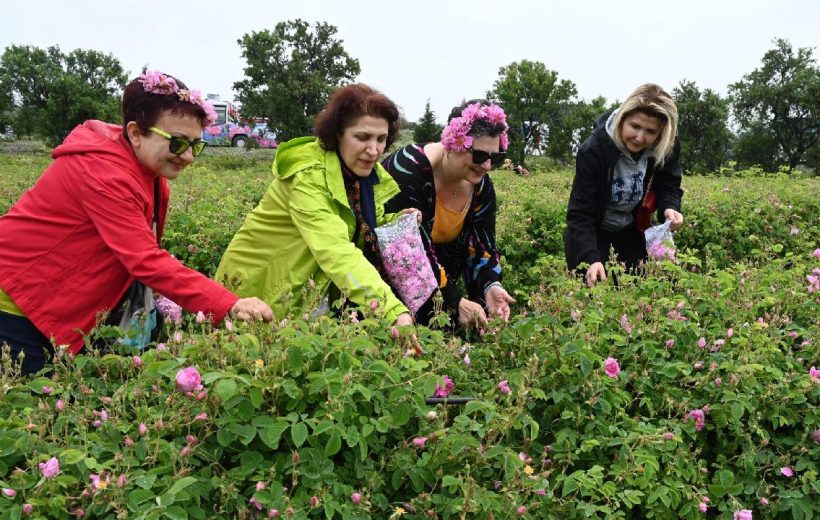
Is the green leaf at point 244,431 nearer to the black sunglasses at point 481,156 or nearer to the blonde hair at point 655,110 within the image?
the black sunglasses at point 481,156

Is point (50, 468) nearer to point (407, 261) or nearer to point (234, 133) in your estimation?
point (407, 261)

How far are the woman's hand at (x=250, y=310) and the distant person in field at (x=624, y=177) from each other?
2.17 metres

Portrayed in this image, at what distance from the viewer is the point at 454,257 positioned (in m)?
4.07

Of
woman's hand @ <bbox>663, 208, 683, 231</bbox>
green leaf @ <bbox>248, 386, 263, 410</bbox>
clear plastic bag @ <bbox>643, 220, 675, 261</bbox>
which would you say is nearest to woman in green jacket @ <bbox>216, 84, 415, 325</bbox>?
green leaf @ <bbox>248, 386, 263, 410</bbox>

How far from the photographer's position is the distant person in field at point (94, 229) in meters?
2.49

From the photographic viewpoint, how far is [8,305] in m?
2.61

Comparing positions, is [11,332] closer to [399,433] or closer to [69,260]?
[69,260]

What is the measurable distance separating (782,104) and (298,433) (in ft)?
182

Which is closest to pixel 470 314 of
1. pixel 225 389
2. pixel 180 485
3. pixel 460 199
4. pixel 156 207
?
pixel 460 199

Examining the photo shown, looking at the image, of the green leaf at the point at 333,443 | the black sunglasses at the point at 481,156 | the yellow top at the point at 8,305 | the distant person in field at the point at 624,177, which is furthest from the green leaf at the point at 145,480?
the distant person in field at the point at 624,177

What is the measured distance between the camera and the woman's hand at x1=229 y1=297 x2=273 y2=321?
2.19 metres

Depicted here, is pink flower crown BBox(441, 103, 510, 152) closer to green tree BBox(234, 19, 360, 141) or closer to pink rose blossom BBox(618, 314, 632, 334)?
pink rose blossom BBox(618, 314, 632, 334)

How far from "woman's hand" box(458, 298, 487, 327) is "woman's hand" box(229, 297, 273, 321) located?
0.88m

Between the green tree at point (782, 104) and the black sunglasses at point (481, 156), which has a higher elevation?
the green tree at point (782, 104)
